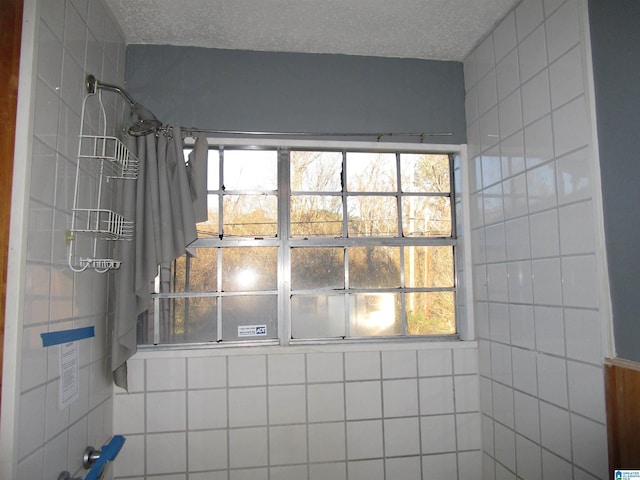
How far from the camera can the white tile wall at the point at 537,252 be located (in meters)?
1.17

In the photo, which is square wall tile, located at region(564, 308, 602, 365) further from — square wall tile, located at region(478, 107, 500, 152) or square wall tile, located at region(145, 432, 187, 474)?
square wall tile, located at region(145, 432, 187, 474)

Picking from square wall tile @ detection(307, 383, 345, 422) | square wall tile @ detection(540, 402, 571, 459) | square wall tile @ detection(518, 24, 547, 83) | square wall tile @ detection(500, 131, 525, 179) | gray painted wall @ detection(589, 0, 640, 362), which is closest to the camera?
gray painted wall @ detection(589, 0, 640, 362)

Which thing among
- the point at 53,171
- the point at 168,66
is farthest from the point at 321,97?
the point at 53,171

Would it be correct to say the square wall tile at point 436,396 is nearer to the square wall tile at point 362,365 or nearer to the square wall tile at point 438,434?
the square wall tile at point 438,434

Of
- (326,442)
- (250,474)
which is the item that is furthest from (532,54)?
(250,474)

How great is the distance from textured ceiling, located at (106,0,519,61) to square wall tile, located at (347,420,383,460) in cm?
171

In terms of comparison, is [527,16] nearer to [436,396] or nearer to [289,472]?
[436,396]

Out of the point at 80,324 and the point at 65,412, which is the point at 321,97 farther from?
the point at 65,412

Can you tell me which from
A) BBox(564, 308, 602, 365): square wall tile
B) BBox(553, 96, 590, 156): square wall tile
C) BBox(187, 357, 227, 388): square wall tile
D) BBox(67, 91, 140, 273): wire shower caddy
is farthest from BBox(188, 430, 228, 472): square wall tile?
BBox(553, 96, 590, 156): square wall tile

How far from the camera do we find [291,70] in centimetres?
179

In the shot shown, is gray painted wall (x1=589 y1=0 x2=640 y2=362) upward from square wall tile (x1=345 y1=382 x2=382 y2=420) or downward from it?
upward

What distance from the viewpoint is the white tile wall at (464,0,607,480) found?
46.0 inches

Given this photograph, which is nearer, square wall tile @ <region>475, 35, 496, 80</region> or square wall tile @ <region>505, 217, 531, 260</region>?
square wall tile @ <region>505, 217, 531, 260</region>

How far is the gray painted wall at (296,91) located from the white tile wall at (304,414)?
104 centimetres
